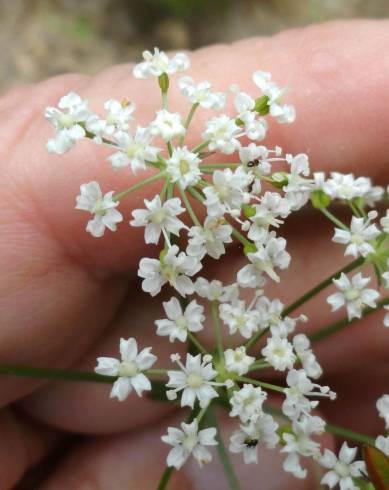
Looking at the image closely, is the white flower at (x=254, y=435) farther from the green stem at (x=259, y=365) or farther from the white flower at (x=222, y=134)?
the white flower at (x=222, y=134)

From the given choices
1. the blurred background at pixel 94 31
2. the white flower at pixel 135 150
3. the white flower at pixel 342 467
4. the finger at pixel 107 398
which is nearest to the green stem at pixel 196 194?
the white flower at pixel 135 150

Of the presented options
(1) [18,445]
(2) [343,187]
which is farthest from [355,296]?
(1) [18,445]

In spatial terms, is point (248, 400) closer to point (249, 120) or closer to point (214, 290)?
point (214, 290)

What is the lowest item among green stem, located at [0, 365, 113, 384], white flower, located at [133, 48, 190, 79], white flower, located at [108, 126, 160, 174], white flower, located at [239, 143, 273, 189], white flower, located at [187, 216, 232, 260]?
green stem, located at [0, 365, 113, 384]

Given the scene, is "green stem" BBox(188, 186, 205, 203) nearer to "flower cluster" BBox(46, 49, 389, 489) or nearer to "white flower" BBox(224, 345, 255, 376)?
"flower cluster" BBox(46, 49, 389, 489)

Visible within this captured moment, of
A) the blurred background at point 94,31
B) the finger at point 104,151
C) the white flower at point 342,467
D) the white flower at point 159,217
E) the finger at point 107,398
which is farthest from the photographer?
the blurred background at point 94,31

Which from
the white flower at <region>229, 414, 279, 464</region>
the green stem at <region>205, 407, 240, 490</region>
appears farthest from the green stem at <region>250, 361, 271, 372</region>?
the green stem at <region>205, 407, 240, 490</region>

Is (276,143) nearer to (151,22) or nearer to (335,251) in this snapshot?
(335,251)
